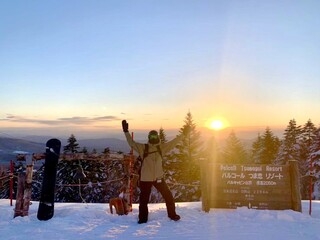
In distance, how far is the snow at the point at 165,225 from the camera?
843 cm

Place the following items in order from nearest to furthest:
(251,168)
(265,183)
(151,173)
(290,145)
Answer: (151,173), (265,183), (251,168), (290,145)

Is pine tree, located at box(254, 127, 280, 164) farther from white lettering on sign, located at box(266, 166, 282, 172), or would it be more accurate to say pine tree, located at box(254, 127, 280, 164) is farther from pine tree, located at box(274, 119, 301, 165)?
white lettering on sign, located at box(266, 166, 282, 172)

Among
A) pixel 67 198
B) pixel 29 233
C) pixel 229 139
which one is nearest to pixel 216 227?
pixel 29 233

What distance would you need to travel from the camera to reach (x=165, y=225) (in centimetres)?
926

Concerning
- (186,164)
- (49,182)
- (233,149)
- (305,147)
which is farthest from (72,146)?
(49,182)

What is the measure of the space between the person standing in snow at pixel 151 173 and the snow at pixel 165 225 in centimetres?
32

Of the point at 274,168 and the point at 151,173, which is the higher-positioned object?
the point at 274,168

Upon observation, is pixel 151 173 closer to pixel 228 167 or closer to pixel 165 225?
pixel 165 225

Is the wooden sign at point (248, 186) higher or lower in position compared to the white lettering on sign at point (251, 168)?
lower

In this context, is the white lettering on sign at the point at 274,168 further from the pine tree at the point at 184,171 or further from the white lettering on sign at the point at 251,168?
the pine tree at the point at 184,171

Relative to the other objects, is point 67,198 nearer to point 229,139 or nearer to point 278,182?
point 229,139

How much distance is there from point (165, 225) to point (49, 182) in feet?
10.8

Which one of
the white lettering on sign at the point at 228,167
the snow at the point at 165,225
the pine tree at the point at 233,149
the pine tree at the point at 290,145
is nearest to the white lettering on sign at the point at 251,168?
the white lettering on sign at the point at 228,167

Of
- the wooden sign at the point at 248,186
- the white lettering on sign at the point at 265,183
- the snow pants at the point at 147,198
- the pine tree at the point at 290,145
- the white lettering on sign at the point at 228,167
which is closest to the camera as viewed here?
the snow pants at the point at 147,198
